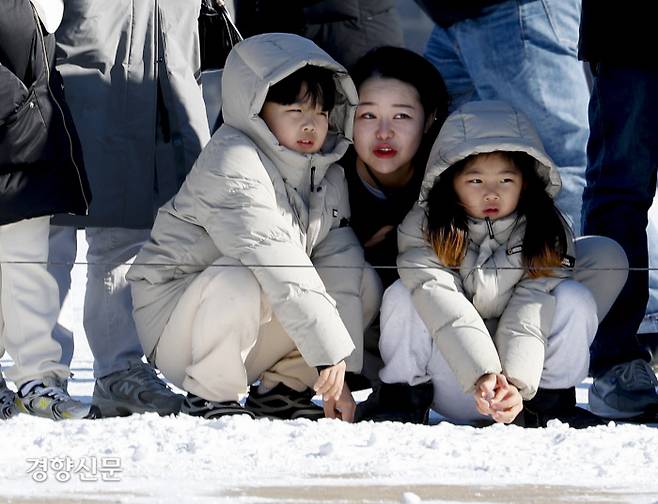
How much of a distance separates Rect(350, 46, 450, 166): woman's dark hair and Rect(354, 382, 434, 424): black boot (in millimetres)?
660

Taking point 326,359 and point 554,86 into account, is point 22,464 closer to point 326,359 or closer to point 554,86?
point 326,359

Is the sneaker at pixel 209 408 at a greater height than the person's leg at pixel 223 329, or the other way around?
the person's leg at pixel 223 329

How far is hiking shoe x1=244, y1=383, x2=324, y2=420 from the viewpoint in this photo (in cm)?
366

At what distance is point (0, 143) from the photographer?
359 cm

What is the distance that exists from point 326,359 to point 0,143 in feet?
3.25

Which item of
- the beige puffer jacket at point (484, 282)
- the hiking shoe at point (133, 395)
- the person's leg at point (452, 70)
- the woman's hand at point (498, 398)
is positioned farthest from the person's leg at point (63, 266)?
the person's leg at point (452, 70)

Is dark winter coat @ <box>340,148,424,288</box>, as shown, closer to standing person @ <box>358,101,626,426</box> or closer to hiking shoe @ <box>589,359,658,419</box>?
standing person @ <box>358,101,626,426</box>

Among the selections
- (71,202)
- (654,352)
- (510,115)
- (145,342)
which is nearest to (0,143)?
(71,202)

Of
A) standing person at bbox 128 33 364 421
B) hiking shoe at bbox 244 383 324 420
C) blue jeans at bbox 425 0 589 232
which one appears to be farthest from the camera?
blue jeans at bbox 425 0 589 232

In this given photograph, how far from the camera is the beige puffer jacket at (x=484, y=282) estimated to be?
339 centimetres

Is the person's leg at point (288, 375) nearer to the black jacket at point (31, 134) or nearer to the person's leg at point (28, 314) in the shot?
the person's leg at point (28, 314)

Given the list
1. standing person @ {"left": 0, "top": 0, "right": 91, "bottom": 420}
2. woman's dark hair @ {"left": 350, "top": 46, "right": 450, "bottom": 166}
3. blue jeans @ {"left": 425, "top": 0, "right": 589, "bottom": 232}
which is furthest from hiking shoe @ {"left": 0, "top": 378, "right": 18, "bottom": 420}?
blue jeans @ {"left": 425, "top": 0, "right": 589, "bottom": 232}

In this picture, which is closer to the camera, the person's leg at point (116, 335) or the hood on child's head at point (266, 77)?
the hood on child's head at point (266, 77)

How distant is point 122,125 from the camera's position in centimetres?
397
